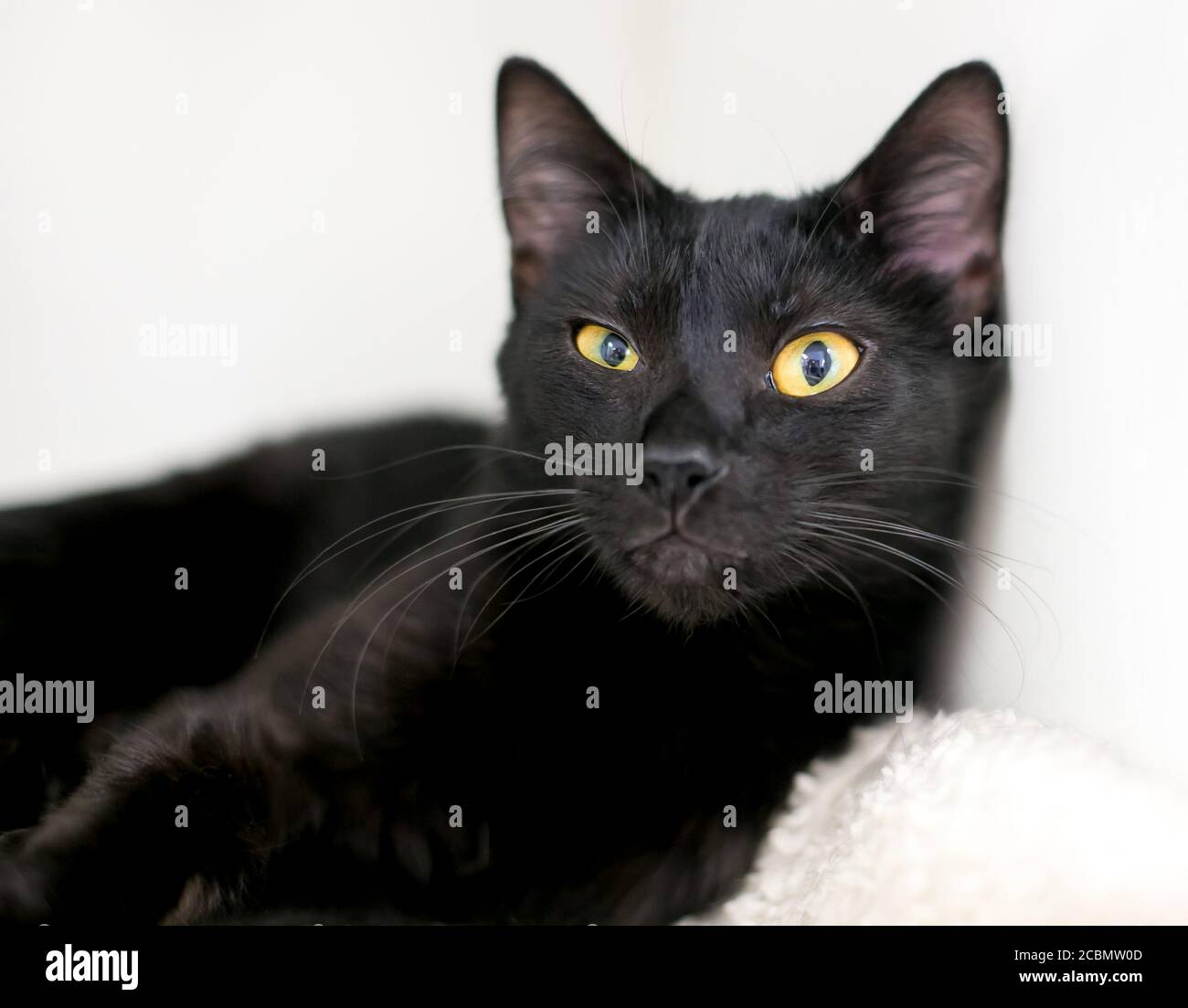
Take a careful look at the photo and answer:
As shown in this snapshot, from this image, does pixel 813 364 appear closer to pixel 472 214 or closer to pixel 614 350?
pixel 614 350

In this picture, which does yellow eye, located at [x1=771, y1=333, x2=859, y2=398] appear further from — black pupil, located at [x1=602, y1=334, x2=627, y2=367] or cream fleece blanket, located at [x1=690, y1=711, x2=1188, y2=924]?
cream fleece blanket, located at [x1=690, y1=711, x2=1188, y2=924]

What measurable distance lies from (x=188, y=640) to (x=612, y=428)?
2.35ft

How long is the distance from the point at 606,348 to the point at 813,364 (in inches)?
9.1

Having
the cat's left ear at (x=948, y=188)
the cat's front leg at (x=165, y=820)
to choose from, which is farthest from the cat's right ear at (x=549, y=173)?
the cat's front leg at (x=165, y=820)

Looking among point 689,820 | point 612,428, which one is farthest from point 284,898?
point 612,428

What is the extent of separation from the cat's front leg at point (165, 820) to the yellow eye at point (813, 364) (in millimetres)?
647

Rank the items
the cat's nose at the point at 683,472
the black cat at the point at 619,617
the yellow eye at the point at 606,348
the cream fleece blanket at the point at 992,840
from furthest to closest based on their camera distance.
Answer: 1. the yellow eye at the point at 606,348
2. the black cat at the point at 619,617
3. the cat's nose at the point at 683,472
4. the cream fleece blanket at the point at 992,840

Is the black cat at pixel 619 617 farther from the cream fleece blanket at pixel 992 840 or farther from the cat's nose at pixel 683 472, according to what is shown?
the cream fleece blanket at pixel 992 840

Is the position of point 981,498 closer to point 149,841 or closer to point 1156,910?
point 1156,910

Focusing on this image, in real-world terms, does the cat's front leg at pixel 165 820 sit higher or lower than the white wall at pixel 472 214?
lower

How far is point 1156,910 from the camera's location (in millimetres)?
782

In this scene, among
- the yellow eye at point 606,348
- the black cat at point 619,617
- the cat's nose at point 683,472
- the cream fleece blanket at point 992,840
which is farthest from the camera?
the yellow eye at point 606,348

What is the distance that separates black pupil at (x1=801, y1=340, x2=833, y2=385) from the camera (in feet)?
3.45

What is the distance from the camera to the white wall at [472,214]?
89 cm
